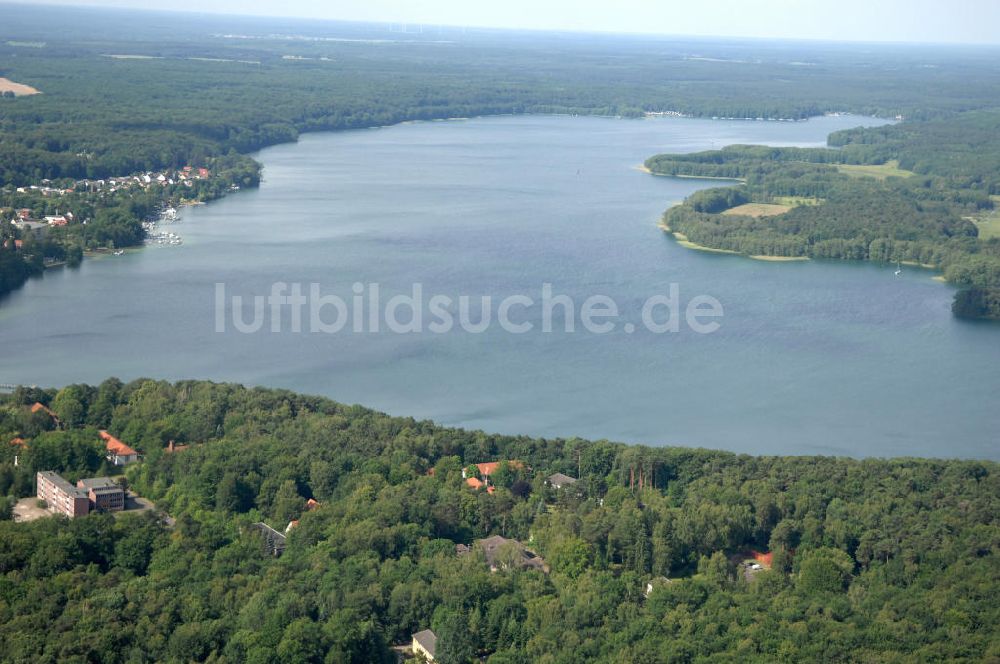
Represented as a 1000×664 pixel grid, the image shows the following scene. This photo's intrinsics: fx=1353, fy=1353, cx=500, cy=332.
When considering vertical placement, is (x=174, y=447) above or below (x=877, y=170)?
below

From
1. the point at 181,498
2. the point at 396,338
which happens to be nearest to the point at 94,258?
the point at 396,338

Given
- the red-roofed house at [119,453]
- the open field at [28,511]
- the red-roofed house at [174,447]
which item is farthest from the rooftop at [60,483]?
the red-roofed house at [174,447]

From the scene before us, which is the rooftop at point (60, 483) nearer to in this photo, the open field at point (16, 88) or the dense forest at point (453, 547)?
the dense forest at point (453, 547)

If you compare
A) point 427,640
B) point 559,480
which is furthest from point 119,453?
point 427,640

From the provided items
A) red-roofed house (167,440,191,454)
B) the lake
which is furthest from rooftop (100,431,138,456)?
the lake

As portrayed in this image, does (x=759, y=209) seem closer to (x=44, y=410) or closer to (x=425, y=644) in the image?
(x=44, y=410)

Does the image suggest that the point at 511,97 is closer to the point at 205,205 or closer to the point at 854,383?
the point at 205,205

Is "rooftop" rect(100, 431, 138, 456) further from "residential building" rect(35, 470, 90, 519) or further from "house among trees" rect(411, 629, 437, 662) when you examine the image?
"house among trees" rect(411, 629, 437, 662)
